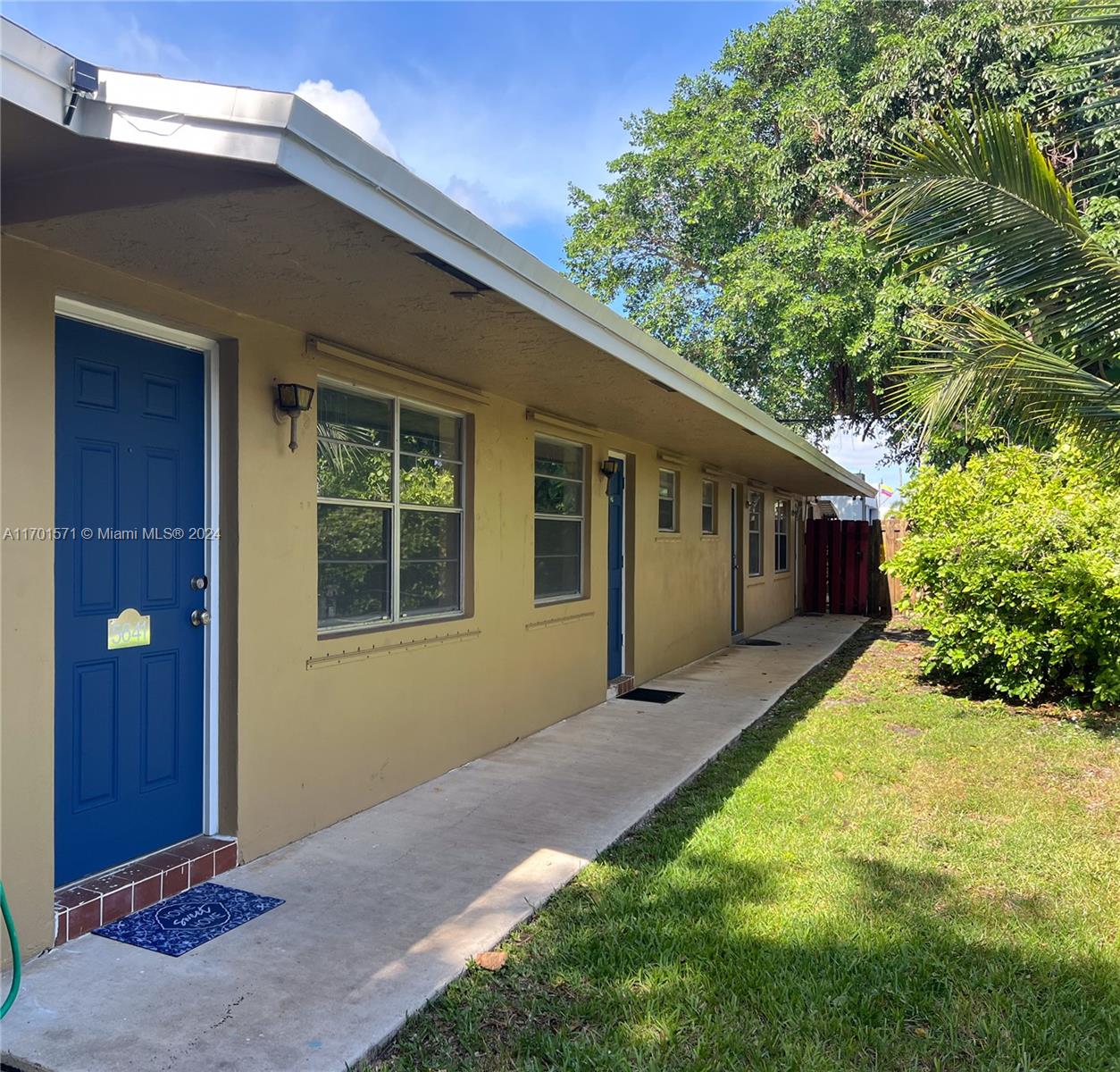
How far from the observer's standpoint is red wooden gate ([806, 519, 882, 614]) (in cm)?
1772

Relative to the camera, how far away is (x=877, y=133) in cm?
1304

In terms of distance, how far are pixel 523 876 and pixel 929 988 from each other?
5.74 feet

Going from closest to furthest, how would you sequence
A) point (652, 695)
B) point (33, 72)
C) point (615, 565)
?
point (33, 72) → point (652, 695) → point (615, 565)

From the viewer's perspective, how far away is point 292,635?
4.30 metres

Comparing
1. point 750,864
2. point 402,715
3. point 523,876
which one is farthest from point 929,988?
point 402,715

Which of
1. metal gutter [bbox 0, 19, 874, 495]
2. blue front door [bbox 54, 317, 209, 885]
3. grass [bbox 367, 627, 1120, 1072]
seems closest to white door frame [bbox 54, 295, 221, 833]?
blue front door [bbox 54, 317, 209, 885]

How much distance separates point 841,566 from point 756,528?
4.36 meters

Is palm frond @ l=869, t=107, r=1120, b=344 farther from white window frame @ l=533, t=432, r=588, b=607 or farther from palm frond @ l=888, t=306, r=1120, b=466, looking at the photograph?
white window frame @ l=533, t=432, r=588, b=607

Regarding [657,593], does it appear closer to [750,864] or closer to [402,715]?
[402,715]

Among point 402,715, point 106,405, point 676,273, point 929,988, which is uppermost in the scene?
point 676,273

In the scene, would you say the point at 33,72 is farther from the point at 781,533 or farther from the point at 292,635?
the point at 781,533

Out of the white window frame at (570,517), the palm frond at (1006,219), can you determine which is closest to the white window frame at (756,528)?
the white window frame at (570,517)

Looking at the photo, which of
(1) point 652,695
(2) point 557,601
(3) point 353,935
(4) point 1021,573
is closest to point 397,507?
(2) point 557,601

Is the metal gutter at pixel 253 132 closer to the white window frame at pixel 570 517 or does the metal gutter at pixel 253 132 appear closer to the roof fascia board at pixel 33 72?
the roof fascia board at pixel 33 72
